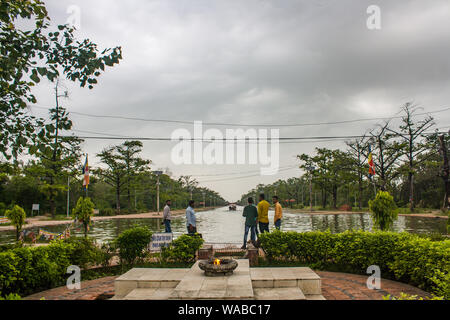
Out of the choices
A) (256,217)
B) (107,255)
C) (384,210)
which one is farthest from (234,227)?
(107,255)

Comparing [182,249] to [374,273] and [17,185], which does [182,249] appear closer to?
[374,273]

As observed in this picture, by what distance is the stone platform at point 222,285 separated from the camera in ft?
17.3

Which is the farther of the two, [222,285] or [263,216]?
[263,216]

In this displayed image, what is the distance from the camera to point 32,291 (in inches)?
248

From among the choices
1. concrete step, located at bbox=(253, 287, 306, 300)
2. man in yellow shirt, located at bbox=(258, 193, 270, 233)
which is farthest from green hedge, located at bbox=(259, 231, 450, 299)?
concrete step, located at bbox=(253, 287, 306, 300)

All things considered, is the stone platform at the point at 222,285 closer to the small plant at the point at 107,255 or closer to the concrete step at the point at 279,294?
the concrete step at the point at 279,294

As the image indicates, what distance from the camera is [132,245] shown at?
855 centimetres

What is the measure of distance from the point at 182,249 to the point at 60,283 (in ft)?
9.87

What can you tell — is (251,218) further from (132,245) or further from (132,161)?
(132,161)

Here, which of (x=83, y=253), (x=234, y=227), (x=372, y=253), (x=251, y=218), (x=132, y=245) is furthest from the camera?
(x=234, y=227)

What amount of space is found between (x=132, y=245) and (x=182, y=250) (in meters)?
1.43

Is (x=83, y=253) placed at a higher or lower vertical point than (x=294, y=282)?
higher

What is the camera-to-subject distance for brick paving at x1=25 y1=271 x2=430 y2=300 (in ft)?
19.0
